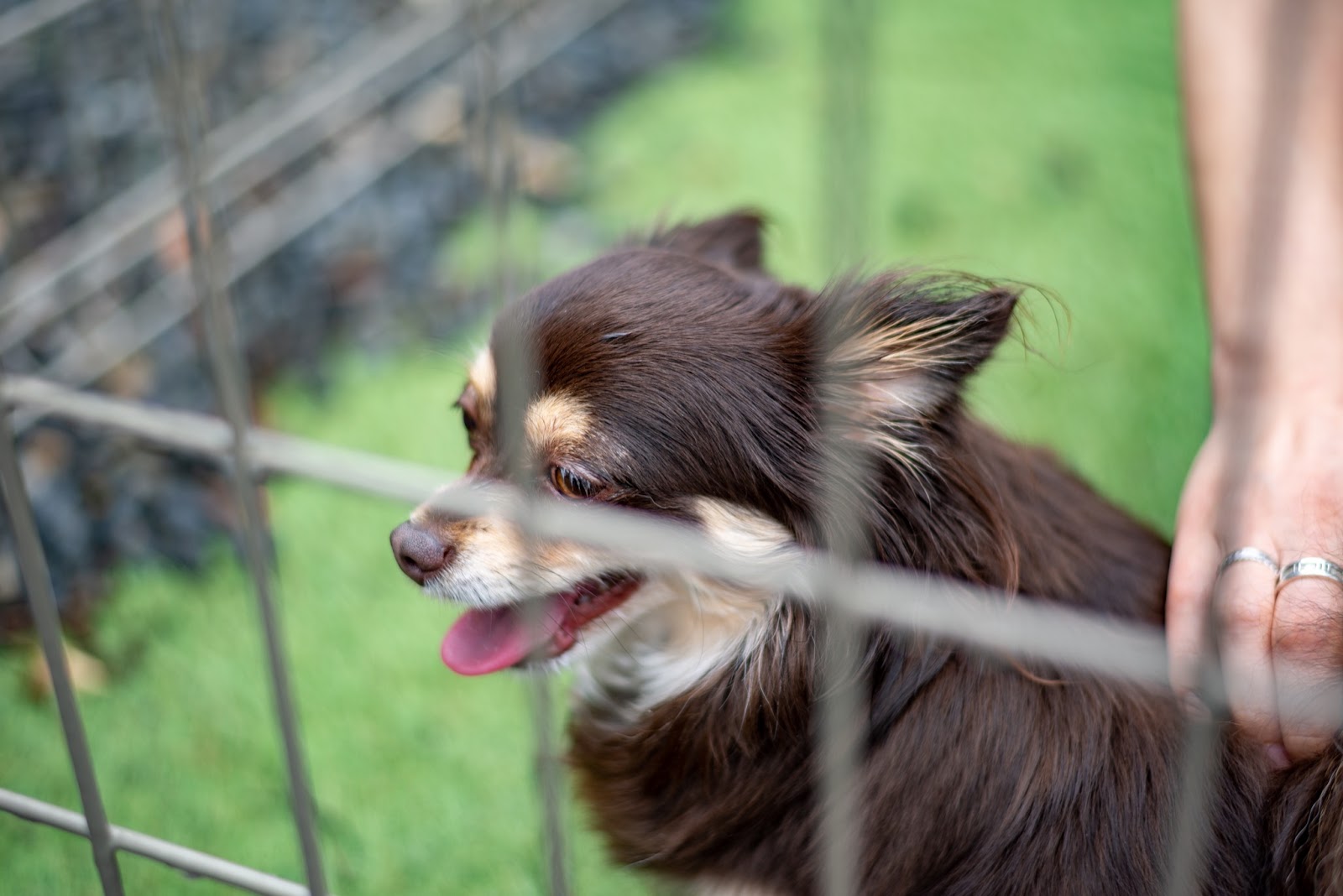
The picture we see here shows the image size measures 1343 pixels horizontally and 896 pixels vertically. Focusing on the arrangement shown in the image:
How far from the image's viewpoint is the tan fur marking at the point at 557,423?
1.43 meters

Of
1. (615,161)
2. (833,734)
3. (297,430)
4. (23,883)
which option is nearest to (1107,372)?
(615,161)

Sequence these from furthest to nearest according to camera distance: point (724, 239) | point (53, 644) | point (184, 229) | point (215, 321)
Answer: point (184, 229)
point (724, 239)
point (53, 644)
point (215, 321)

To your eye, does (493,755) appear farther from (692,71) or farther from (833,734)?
(692,71)

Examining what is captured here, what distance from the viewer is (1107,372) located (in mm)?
2922

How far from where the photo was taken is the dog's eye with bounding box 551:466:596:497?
4.70ft

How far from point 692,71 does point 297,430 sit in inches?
86.4

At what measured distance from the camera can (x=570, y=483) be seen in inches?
56.8

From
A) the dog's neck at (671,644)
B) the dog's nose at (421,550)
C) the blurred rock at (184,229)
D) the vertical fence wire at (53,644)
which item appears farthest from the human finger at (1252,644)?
the blurred rock at (184,229)

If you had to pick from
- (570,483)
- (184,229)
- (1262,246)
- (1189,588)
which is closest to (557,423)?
(570,483)

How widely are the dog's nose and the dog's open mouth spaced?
0.42 ft

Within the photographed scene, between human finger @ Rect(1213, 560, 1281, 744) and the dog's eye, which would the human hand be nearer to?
human finger @ Rect(1213, 560, 1281, 744)

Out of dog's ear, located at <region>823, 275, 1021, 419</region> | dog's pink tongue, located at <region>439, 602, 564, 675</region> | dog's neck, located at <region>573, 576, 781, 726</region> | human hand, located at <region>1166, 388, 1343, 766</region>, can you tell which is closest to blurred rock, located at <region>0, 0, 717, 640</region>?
dog's pink tongue, located at <region>439, 602, 564, 675</region>

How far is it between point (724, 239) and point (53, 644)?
3.40ft

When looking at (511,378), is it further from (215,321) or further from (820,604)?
(820,604)
